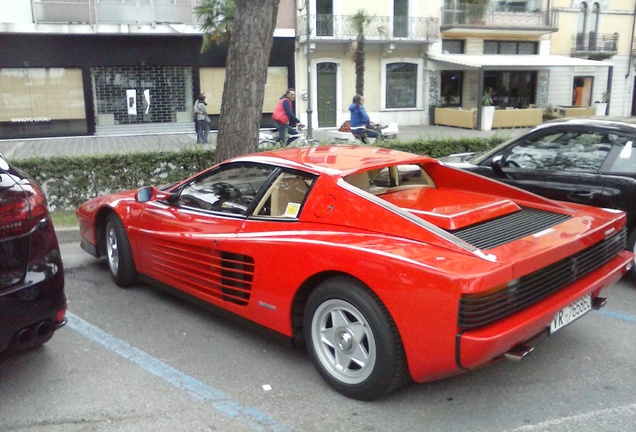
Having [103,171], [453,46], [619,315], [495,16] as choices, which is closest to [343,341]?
[619,315]

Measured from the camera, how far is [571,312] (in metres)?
3.55

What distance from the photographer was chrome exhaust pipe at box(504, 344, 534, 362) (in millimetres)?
3178

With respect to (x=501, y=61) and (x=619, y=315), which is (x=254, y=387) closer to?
(x=619, y=315)

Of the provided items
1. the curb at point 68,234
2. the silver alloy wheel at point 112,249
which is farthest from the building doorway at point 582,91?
the silver alloy wheel at point 112,249

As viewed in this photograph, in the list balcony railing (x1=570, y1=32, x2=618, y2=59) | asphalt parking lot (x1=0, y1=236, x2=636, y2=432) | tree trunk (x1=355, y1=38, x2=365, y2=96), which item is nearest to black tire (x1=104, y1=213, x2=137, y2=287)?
asphalt parking lot (x1=0, y1=236, x2=636, y2=432)

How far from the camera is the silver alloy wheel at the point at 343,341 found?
334 cm

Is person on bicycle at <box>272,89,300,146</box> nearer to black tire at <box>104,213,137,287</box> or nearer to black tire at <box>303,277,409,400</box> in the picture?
black tire at <box>104,213,137,287</box>

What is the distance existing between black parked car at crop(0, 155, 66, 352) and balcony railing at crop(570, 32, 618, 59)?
32534 mm

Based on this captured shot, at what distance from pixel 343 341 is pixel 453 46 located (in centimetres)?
2746

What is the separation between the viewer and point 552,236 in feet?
11.8

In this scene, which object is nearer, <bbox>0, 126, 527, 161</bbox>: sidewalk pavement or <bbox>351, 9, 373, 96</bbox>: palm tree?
<bbox>0, 126, 527, 161</bbox>: sidewalk pavement

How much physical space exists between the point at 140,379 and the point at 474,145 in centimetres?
793

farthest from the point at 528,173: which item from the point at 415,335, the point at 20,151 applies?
the point at 20,151

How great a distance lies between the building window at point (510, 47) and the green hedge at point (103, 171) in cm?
2378
